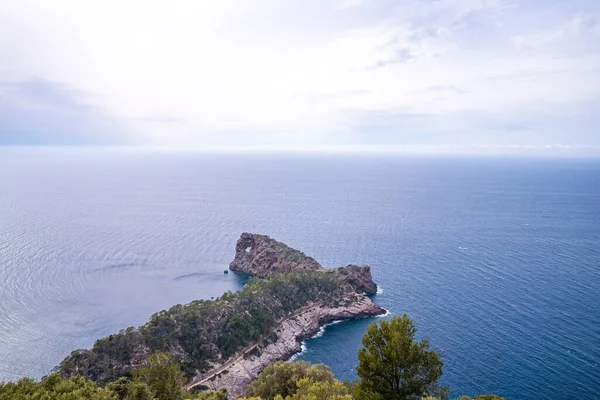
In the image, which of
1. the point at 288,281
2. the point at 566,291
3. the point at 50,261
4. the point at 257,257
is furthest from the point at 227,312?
the point at 566,291

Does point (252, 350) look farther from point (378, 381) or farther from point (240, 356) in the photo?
point (378, 381)

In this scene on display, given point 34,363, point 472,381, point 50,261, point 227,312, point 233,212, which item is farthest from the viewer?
point 233,212

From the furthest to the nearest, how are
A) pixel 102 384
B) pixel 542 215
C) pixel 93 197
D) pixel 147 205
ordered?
pixel 93 197 < pixel 147 205 < pixel 542 215 < pixel 102 384

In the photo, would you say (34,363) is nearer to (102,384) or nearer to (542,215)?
(102,384)

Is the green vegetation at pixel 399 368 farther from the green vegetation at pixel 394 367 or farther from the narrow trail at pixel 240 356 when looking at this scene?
the narrow trail at pixel 240 356

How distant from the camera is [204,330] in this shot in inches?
2132

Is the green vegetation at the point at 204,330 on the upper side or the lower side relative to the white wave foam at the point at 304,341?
upper

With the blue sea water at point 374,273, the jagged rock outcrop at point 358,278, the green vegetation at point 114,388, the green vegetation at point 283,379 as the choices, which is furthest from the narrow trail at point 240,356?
the green vegetation at point 114,388

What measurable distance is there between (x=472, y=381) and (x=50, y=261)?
88049 millimetres

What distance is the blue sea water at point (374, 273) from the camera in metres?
53.8

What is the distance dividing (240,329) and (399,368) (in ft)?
126

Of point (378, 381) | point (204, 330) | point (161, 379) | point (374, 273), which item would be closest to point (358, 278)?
point (374, 273)

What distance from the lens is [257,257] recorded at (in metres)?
90.6

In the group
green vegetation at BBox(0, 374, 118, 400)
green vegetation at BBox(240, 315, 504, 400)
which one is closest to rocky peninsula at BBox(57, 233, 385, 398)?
green vegetation at BBox(0, 374, 118, 400)
